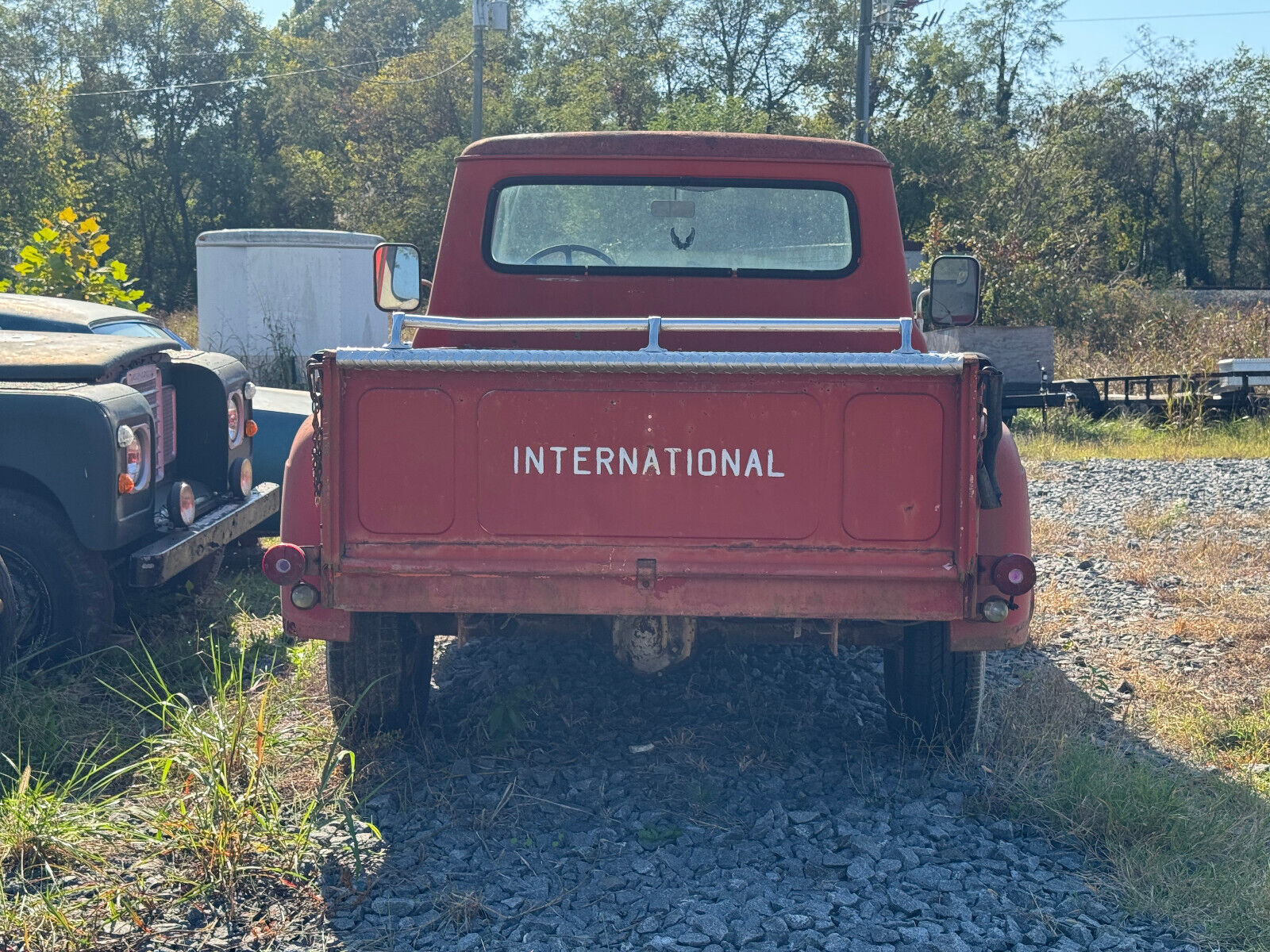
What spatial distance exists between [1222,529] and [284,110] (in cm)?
3604

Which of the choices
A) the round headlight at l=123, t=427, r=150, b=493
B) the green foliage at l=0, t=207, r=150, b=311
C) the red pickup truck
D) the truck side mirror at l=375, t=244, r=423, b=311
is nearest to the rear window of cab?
the truck side mirror at l=375, t=244, r=423, b=311

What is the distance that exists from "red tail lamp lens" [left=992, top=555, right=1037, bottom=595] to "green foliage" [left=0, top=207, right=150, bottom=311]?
805cm

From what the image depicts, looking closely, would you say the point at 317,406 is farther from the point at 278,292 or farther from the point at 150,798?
the point at 278,292

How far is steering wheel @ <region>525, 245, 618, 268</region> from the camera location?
4.82m

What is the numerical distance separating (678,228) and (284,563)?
2.17m

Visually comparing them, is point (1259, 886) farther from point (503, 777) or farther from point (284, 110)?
point (284, 110)

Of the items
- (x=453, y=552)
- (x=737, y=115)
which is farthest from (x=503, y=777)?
(x=737, y=115)

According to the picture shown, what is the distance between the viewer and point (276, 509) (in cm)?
602

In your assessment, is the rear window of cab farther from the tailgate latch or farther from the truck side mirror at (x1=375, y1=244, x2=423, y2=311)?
the tailgate latch

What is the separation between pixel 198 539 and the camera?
4.98 meters

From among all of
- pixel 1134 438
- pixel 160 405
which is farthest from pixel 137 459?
pixel 1134 438

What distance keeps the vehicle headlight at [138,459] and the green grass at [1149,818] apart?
3411mm

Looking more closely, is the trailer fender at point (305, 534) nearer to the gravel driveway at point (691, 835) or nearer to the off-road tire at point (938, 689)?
the gravel driveway at point (691, 835)

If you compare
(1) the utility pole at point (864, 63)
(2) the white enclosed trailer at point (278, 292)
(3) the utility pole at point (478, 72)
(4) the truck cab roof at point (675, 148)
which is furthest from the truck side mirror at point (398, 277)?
(3) the utility pole at point (478, 72)
